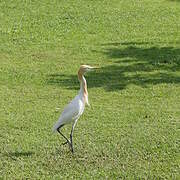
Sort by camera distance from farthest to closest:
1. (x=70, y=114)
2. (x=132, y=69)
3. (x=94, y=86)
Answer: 1. (x=132, y=69)
2. (x=94, y=86)
3. (x=70, y=114)

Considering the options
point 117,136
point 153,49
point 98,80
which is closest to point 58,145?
point 117,136

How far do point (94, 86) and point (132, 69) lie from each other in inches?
A: 51.6

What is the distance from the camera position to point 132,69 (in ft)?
37.7

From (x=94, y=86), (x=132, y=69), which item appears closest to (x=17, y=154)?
(x=94, y=86)

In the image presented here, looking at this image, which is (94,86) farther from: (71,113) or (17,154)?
(17,154)

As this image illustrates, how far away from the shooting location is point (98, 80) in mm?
10781

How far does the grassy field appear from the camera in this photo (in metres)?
7.20

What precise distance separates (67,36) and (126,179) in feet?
25.1

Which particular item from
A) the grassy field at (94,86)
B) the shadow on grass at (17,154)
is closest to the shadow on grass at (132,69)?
the grassy field at (94,86)

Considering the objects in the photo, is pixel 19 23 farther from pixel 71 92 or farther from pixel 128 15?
pixel 71 92

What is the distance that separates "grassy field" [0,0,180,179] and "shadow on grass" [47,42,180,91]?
0.06 ft

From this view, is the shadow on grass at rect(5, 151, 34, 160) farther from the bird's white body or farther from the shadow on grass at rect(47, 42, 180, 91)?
the shadow on grass at rect(47, 42, 180, 91)

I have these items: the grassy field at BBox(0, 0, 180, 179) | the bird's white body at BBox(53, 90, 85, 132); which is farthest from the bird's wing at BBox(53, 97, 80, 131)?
the grassy field at BBox(0, 0, 180, 179)

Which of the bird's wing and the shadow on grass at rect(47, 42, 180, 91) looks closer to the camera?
the bird's wing
